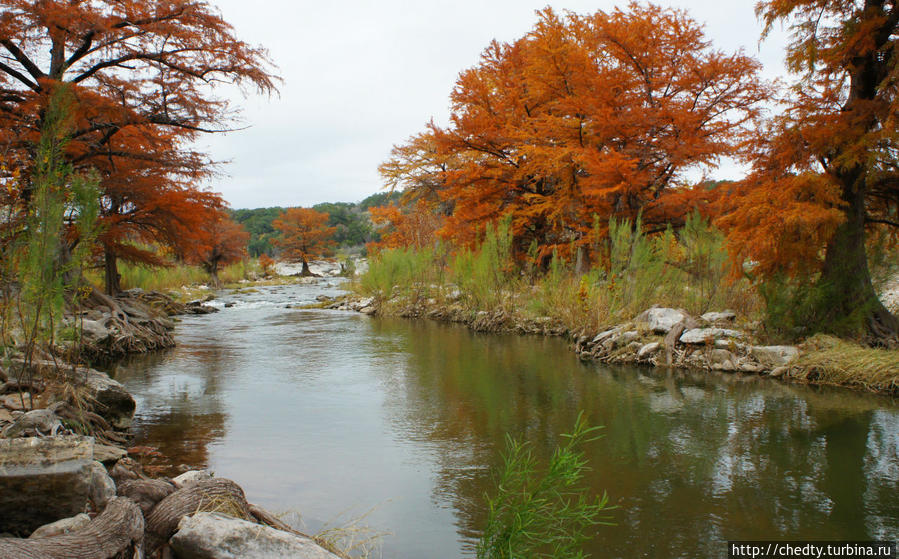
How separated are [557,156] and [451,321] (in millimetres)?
4891

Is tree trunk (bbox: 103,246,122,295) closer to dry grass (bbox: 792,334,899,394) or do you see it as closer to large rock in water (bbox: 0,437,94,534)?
large rock in water (bbox: 0,437,94,534)

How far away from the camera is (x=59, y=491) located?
7.34 feet

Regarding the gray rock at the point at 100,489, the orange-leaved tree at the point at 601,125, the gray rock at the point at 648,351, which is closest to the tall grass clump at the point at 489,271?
the orange-leaved tree at the point at 601,125

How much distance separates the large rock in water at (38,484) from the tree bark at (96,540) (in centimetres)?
17

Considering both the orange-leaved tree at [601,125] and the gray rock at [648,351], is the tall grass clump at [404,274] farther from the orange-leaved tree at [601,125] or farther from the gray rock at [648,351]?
the gray rock at [648,351]

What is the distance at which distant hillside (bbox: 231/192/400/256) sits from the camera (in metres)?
54.2

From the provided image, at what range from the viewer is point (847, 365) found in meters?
6.53

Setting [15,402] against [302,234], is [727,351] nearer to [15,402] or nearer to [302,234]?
[15,402]

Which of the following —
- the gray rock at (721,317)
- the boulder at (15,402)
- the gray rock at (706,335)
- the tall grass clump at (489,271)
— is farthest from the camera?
the tall grass clump at (489,271)

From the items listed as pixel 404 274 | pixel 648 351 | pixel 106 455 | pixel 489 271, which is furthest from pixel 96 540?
pixel 404 274

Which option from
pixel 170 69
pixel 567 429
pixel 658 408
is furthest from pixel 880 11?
pixel 170 69

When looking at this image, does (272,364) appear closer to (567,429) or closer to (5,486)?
(567,429)

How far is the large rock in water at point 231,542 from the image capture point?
2051mm

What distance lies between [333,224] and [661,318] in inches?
2072
